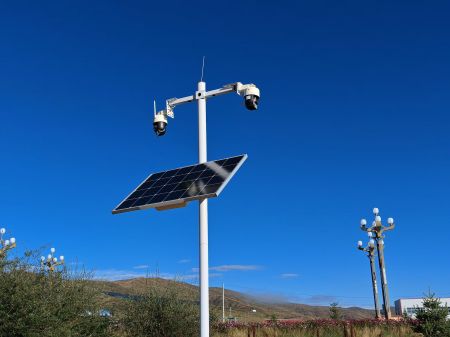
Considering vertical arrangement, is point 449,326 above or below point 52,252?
below

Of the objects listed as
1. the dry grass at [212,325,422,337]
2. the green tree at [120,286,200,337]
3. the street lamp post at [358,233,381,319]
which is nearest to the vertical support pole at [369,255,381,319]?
the street lamp post at [358,233,381,319]

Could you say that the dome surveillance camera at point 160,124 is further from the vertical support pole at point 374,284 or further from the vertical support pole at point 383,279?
the vertical support pole at point 374,284

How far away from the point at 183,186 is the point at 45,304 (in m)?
5.77

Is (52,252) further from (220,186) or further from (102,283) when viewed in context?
(220,186)

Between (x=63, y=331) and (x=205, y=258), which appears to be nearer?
(x=205, y=258)

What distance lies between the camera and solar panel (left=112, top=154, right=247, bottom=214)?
30.2ft

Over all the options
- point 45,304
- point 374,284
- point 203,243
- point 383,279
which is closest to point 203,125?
point 203,243

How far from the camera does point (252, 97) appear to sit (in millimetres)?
10242

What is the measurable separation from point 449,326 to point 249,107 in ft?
43.8

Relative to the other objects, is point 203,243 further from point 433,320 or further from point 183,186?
point 433,320

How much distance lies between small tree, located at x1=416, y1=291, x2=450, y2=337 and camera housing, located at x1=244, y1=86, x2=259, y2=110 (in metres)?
12.9

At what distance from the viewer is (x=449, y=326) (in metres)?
18.8

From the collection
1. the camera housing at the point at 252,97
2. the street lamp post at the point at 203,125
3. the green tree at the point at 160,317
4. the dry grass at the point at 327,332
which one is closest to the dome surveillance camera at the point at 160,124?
the street lamp post at the point at 203,125

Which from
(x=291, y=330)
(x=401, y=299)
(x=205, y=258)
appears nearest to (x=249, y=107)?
(x=205, y=258)
